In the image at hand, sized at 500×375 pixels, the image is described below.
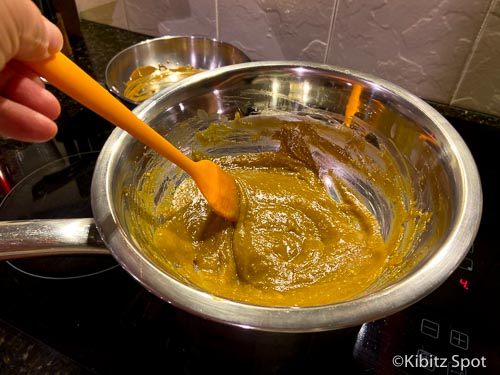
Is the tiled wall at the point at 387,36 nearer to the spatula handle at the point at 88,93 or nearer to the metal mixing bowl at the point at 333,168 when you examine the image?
the metal mixing bowl at the point at 333,168

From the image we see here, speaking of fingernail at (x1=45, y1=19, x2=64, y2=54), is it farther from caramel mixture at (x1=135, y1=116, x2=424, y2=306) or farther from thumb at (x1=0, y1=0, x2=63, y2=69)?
caramel mixture at (x1=135, y1=116, x2=424, y2=306)

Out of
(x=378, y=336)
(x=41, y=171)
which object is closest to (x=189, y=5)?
(x=41, y=171)

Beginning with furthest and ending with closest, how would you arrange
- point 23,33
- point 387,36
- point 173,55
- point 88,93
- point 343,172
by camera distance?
point 173,55
point 387,36
point 343,172
point 88,93
point 23,33

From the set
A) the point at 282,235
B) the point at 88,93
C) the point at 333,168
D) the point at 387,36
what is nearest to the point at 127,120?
the point at 88,93

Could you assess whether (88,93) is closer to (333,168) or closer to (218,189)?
(218,189)

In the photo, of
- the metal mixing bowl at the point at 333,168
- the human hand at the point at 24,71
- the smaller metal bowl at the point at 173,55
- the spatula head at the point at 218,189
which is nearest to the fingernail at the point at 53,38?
the human hand at the point at 24,71

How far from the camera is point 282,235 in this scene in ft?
2.97

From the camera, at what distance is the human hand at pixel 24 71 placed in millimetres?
416

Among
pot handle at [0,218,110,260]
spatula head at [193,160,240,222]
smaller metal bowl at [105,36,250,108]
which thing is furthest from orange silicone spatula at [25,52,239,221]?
smaller metal bowl at [105,36,250,108]

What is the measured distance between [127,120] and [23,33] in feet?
0.69

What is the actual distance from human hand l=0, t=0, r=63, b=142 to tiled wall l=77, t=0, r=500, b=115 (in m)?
0.87

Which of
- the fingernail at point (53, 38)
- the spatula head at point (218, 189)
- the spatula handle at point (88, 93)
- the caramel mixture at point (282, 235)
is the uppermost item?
the fingernail at point (53, 38)

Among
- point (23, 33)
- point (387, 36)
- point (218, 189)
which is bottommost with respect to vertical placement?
point (218, 189)

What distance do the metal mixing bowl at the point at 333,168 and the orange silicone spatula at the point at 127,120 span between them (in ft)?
0.25
